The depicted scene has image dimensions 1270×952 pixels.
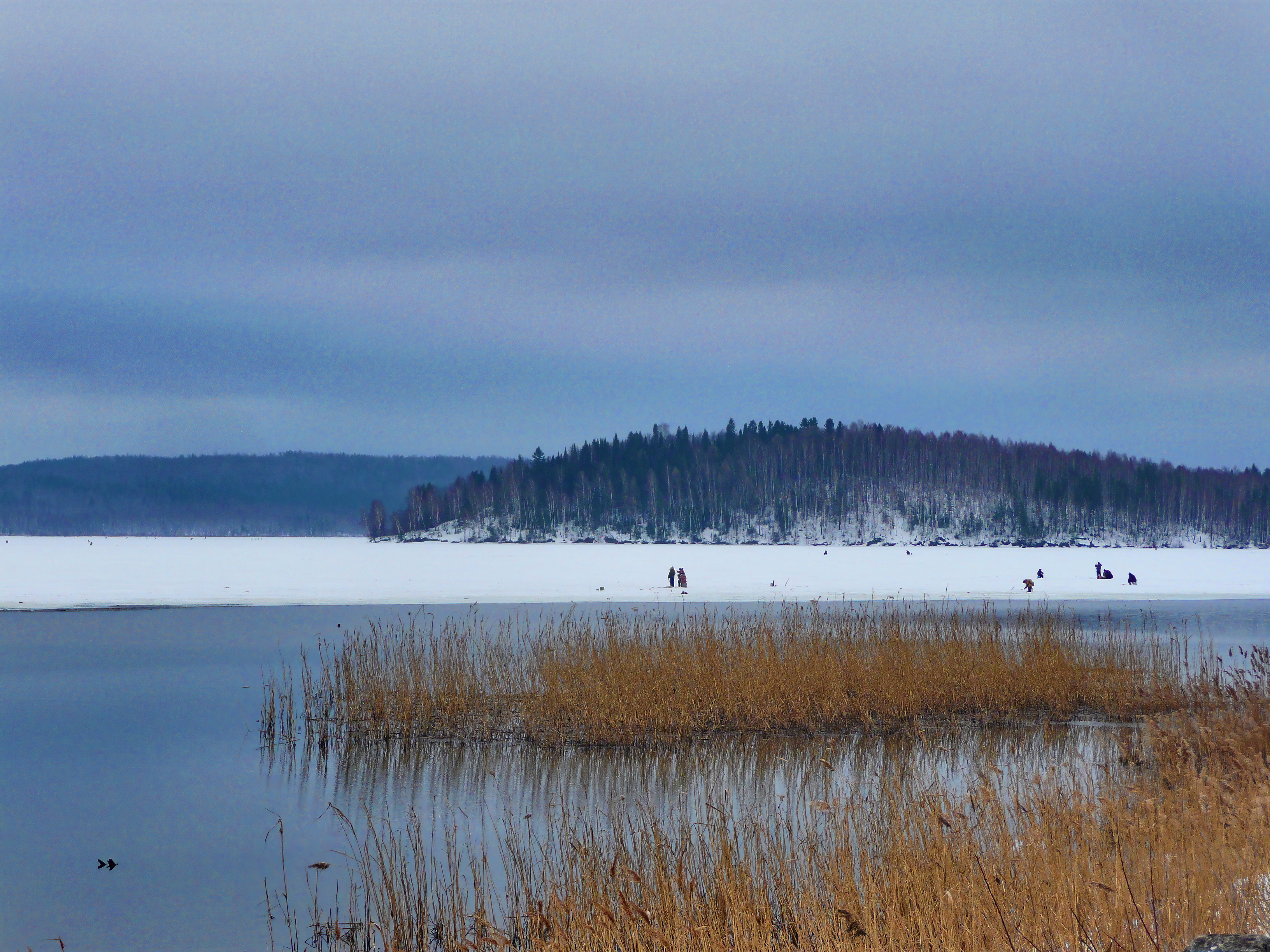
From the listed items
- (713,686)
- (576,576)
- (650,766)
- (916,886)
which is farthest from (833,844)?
(576,576)

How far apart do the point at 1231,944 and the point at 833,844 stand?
5032 mm

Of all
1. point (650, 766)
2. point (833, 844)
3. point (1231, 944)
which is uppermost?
point (1231, 944)

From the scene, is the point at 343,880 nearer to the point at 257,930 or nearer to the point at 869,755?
the point at 257,930

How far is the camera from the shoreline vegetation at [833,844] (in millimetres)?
5254

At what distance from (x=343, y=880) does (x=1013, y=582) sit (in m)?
41.0

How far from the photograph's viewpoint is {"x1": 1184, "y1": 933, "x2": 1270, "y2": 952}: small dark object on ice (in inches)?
138

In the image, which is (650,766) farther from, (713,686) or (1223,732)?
(1223,732)

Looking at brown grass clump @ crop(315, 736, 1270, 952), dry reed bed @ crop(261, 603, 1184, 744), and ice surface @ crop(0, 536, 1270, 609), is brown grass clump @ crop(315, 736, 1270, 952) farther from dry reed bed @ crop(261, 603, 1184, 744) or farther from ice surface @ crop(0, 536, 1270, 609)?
ice surface @ crop(0, 536, 1270, 609)

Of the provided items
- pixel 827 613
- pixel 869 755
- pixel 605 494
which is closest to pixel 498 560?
pixel 827 613

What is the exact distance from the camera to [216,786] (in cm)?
1223

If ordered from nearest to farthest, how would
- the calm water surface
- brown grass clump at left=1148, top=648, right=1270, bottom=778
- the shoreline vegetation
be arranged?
the shoreline vegetation
the calm water surface
brown grass clump at left=1148, top=648, right=1270, bottom=778

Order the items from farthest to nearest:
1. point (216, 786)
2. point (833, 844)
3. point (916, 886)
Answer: point (216, 786) < point (833, 844) < point (916, 886)

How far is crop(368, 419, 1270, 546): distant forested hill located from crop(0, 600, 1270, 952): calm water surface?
357 ft

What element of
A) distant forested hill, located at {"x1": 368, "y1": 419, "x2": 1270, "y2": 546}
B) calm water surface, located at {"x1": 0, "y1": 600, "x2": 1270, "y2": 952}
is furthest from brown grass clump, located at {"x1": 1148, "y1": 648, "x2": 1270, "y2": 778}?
distant forested hill, located at {"x1": 368, "y1": 419, "x2": 1270, "y2": 546}
